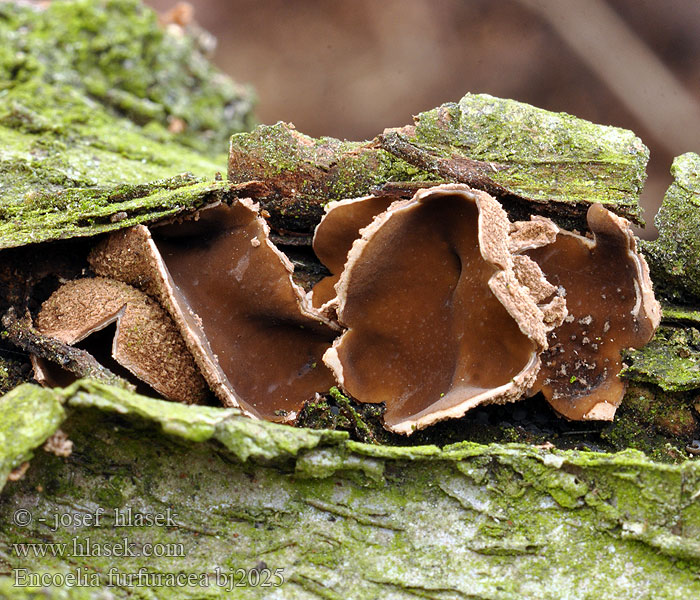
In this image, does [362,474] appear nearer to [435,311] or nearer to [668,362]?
[435,311]

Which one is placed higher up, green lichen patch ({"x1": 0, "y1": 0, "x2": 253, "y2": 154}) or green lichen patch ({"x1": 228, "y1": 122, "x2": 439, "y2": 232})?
green lichen patch ({"x1": 228, "y1": 122, "x2": 439, "y2": 232})

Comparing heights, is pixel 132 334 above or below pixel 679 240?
below

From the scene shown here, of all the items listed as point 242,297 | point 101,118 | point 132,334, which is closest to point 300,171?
point 242,297

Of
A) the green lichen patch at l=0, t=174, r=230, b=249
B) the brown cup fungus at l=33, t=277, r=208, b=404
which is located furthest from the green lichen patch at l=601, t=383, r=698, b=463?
the green lichen patch at l=0, t=174, r=230, b=249

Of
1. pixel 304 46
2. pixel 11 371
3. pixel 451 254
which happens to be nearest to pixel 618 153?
pixel 451 254

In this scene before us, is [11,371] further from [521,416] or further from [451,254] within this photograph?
[521,416]

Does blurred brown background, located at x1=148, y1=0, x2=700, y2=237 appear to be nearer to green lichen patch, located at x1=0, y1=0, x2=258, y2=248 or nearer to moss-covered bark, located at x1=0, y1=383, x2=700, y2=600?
green lichen patch, located at x1=0, y1=0, x2=258, y2=248

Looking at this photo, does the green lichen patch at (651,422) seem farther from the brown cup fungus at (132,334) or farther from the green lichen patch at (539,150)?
the brown cup fungus at (132,334)
